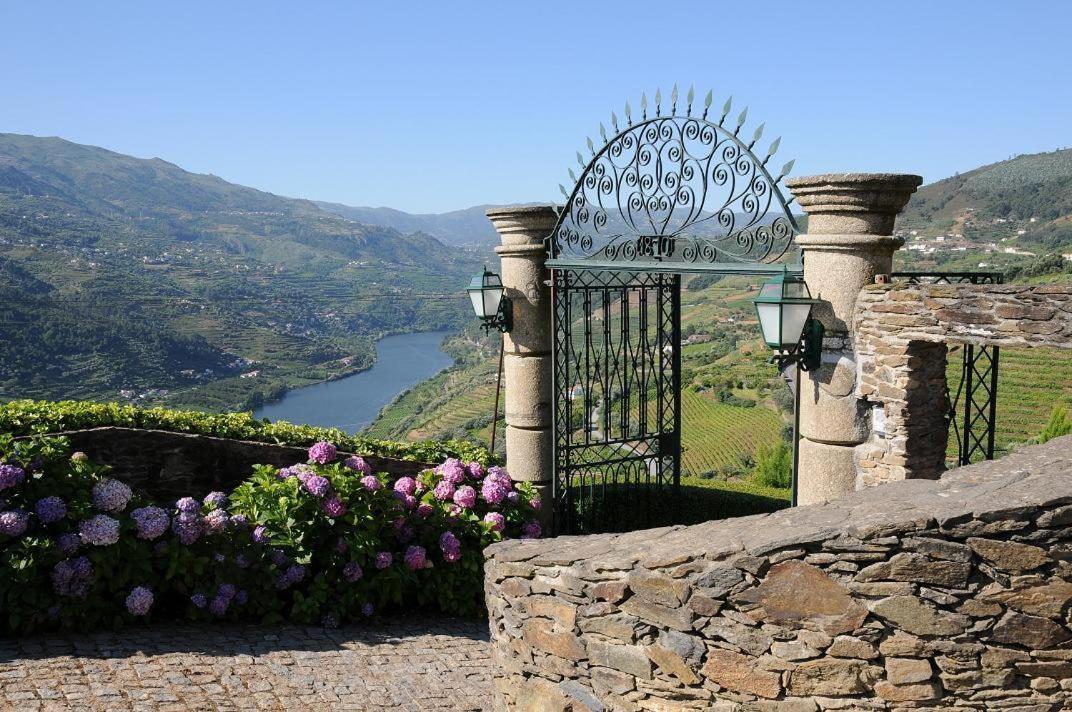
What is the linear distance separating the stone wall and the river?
40213 mm

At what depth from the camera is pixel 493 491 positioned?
709 centimetres

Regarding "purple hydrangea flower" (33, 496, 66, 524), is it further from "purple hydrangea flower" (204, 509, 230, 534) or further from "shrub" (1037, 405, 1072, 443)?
"shrub" (1037, 405, 1072, 443)

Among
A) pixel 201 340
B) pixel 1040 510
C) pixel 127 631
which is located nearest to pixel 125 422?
pixel 127 631

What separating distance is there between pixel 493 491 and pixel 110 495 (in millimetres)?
2867

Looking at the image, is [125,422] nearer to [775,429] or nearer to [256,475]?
[256,475]

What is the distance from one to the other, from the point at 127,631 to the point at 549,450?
12.3 ft

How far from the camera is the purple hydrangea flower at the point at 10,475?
517cm

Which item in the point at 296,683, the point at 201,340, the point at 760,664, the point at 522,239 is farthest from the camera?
the point at 201,340

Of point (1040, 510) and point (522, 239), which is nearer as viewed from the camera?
point (1040, 510)

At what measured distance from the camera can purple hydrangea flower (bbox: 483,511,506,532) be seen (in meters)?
6.86

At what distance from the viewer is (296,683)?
4867 millimetres

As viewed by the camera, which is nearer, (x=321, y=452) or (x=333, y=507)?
(x=333, y=507)

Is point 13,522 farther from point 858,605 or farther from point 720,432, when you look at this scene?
point 720,432

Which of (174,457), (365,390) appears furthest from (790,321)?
(365,390)
